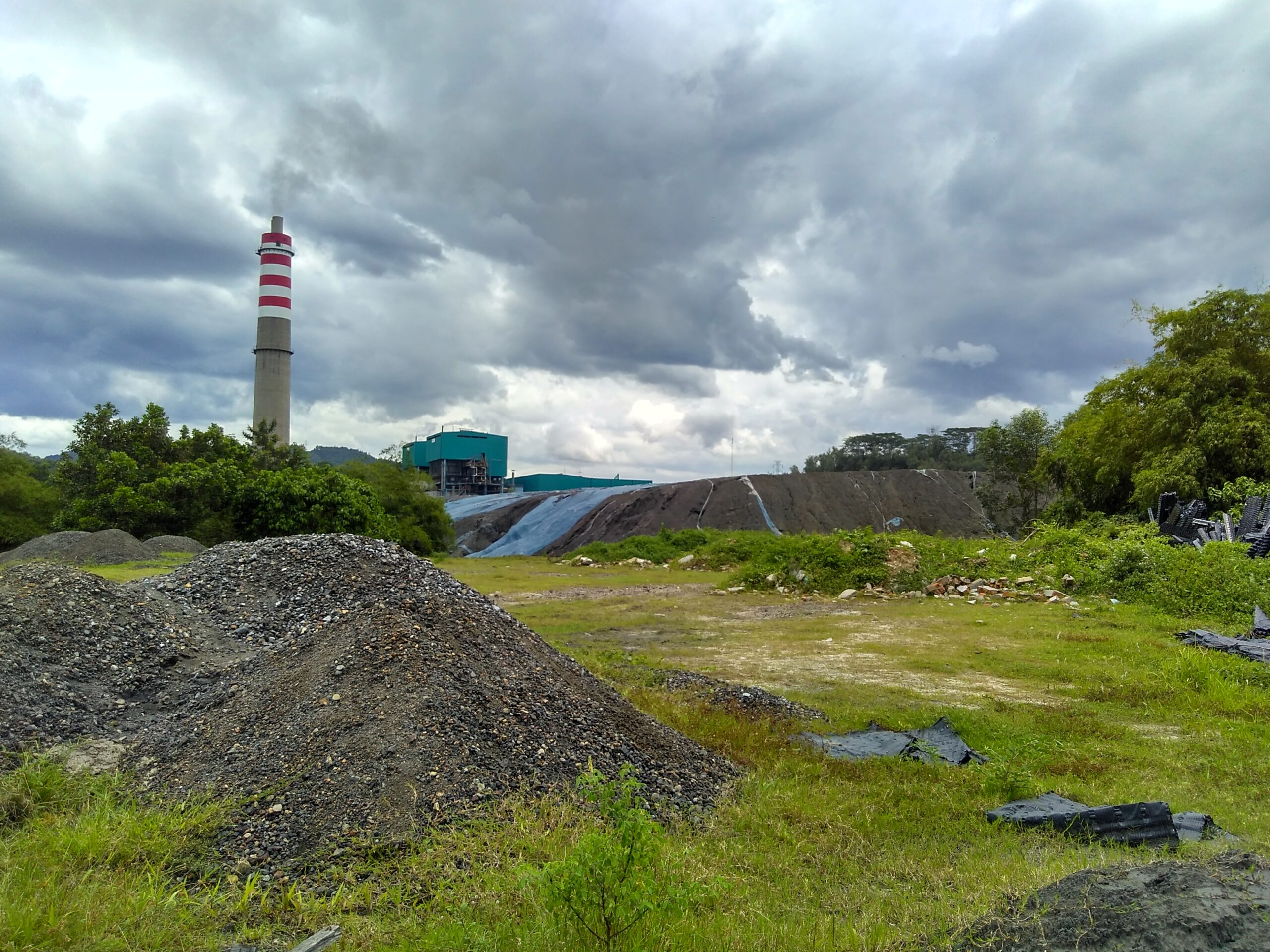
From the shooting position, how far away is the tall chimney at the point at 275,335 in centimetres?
3784

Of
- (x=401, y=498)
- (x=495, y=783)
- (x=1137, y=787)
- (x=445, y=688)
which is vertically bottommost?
(x=1137, y=787)

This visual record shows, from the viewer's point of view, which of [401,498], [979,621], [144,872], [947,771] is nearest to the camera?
[144,872]

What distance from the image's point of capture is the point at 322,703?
4207 millimetres

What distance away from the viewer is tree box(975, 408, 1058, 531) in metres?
30.2

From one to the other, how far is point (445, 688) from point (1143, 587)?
12.3 meters

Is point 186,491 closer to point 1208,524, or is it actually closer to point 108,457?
point 108,457

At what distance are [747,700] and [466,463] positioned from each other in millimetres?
44468

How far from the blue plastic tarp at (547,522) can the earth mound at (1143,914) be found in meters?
27.0

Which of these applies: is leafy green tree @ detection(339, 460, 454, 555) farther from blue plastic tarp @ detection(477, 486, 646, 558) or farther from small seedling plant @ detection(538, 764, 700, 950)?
small seedling plant @ detection(538, 764, 700, 950)

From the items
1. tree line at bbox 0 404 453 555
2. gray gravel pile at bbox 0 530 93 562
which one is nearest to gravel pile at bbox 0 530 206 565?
gray gravel pile at bbox 0 530 93 562

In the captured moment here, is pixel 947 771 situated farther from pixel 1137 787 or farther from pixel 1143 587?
pixel 1143 587

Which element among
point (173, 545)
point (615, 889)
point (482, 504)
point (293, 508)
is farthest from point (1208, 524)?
point (482, 504)

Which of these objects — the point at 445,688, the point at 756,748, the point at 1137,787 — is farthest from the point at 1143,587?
the point at 445,688

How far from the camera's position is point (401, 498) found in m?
25.7
